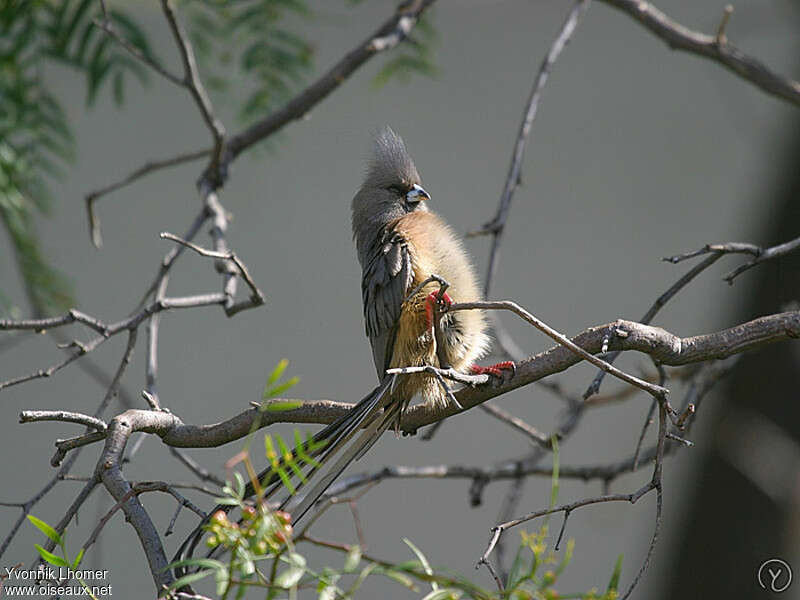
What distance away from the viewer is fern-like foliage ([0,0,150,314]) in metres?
3.00

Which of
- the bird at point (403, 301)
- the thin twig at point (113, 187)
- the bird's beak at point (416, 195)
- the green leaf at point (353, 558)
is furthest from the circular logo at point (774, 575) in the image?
the thin twig at point (113, 187)

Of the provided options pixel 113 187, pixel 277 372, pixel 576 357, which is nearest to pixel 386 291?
pixel 576 357

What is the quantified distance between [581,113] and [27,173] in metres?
3.07

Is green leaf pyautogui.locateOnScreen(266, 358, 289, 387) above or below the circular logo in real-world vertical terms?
above

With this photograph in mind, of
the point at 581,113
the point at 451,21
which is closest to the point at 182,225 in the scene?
the point at 451,21

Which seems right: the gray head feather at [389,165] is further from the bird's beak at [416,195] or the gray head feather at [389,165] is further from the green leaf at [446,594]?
the green leaf at [446,594]

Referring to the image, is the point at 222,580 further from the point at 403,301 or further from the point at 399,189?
the point at 399,189

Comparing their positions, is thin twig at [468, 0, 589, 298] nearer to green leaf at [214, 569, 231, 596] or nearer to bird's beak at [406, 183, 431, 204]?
bird's beak at [406, 183, 431, 204]

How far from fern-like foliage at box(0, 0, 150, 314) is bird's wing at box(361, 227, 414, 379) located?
3.95 ft

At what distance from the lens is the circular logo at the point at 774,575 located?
2812mm

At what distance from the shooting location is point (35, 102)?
3186 millimetres

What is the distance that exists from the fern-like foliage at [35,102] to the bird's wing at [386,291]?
1.21 metres

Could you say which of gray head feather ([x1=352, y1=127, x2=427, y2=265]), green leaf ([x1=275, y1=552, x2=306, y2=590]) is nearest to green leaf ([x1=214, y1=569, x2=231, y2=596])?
green leaf ([x1=275, y1=552, x2=306, y2=590])

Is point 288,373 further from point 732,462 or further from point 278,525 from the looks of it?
point 278,525
